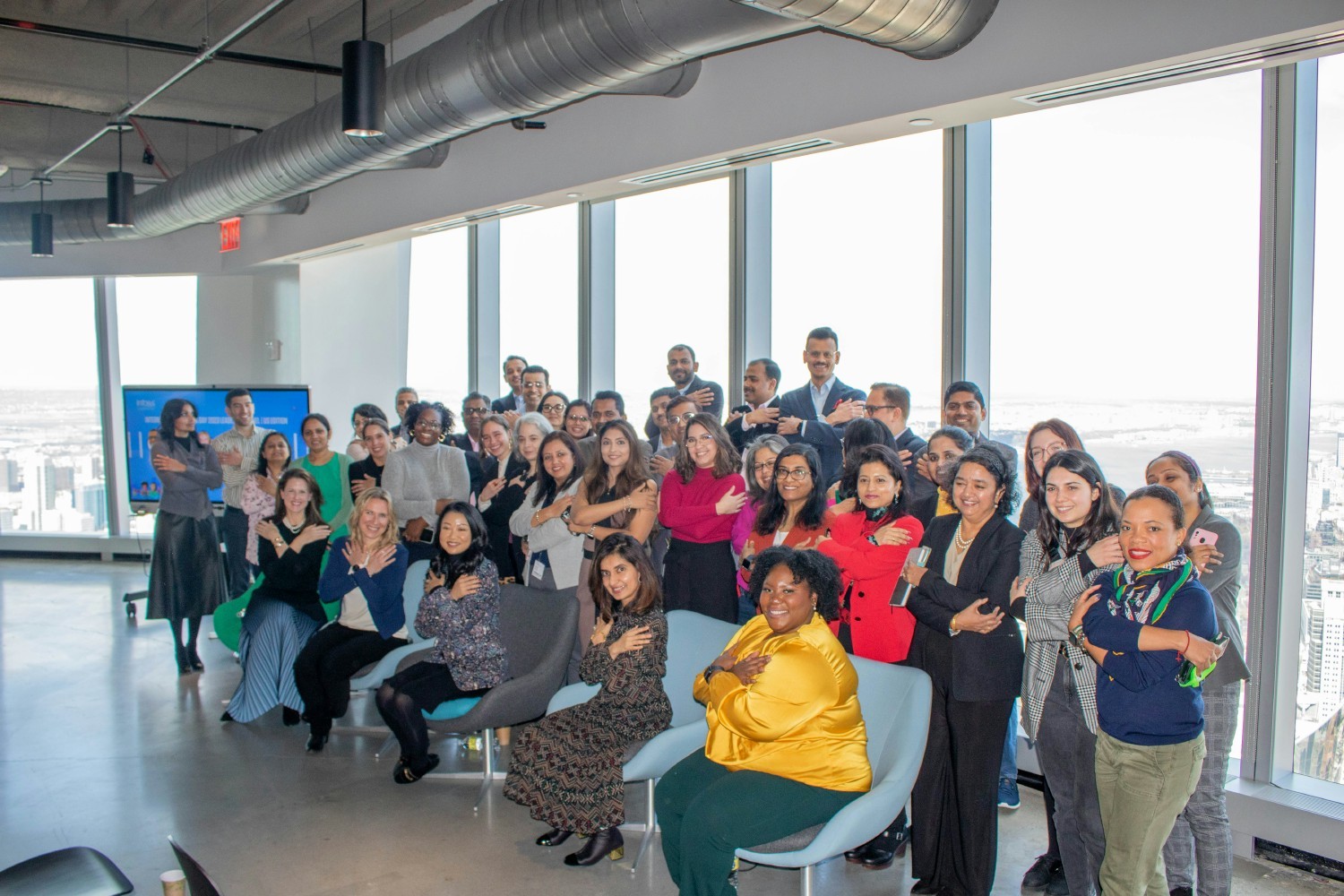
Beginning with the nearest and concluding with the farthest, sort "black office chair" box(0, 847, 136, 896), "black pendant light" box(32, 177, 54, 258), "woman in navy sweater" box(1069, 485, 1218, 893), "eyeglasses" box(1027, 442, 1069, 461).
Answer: "black office chair" box(0, 847, 136, 896) → "woman in navy sweater" box(1069, 485, 1218, 893) → "eyeglasses" box(1027, 442, 1069, 461) → "black pendant light" box(32, 177, 54, 258)

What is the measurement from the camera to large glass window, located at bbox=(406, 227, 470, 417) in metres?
9.34

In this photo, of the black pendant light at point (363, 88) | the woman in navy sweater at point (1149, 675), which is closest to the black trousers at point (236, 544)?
the black pendant light at point (363, 88)

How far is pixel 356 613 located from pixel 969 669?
Answer: 10.6 feet

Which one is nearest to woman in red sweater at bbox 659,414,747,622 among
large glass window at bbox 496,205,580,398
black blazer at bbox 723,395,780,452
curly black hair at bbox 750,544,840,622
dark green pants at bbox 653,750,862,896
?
black blazer at bbox 723,395,780,452

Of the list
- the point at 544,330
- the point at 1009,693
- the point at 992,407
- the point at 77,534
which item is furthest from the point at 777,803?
the point at 77,534

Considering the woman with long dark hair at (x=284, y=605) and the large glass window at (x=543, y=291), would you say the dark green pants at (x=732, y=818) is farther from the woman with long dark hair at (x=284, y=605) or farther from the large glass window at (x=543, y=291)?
the large glass window at (x=543, y=291)

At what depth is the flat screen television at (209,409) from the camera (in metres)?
8.78

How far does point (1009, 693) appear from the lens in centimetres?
330

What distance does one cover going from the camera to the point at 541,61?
445 cm

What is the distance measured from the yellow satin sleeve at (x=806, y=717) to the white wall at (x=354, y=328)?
23.6 ft

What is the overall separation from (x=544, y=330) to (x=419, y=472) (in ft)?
8.53

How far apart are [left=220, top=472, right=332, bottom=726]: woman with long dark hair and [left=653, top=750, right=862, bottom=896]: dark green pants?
294 centimetres

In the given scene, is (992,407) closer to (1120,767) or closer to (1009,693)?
(1009,693)

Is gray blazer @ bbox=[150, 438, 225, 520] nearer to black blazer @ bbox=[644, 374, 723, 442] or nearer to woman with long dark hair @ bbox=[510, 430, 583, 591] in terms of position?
woman with long dark hair @ bbox=[510, 430, 583, 591]
